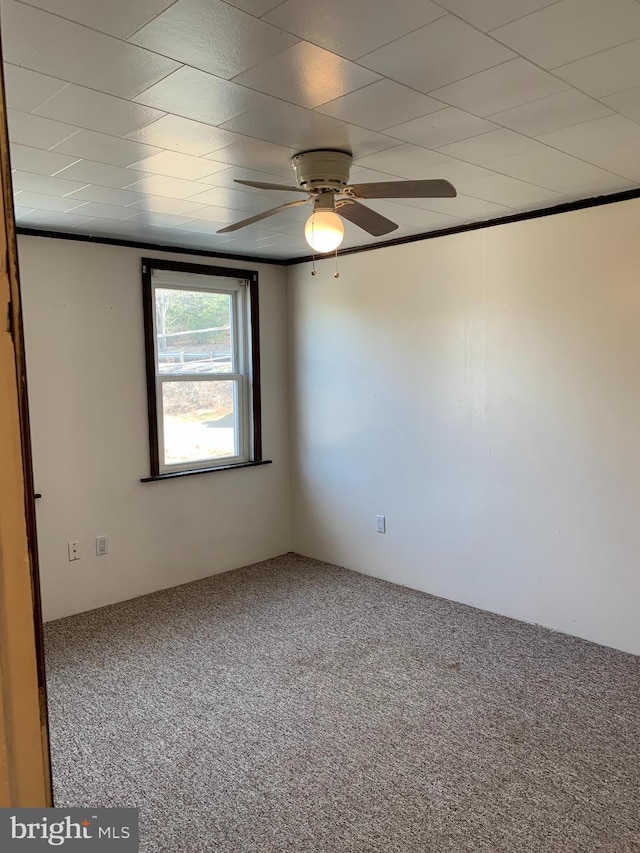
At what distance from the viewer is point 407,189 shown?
83.8 inches

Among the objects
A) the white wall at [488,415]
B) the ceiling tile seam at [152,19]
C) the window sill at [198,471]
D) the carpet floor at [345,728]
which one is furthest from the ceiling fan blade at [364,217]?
the window sill at [198,471]

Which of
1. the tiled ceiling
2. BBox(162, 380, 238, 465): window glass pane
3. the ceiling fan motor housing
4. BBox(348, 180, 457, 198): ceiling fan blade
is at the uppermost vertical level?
the tiled ceiling

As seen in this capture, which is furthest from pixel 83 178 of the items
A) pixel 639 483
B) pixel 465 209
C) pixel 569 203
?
pixel 639 483

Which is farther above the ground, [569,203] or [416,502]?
[569,203]

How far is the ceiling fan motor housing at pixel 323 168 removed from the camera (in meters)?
2.34

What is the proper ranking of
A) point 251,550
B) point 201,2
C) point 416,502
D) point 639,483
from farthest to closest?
point 251,550, point 416,502, point 639,483, point 201,2

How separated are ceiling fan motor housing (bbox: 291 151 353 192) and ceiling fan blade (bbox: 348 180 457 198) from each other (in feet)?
0.46

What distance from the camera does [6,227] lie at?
49 cm

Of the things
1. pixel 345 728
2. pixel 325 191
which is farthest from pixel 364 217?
pixel 345 728

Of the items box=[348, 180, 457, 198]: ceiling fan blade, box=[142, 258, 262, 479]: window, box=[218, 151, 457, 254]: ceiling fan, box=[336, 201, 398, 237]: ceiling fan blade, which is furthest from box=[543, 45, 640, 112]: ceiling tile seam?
box=[142, 258, 262, 479]: window

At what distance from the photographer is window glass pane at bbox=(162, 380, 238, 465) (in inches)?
172

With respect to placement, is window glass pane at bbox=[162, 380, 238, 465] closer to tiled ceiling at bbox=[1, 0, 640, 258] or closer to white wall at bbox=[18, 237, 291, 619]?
white wall at bbox=[18, 237, 291, 619]

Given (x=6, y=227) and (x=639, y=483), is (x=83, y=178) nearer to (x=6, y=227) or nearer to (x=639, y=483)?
(x=6, y=227)

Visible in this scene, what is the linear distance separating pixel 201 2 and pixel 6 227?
1.21 m
